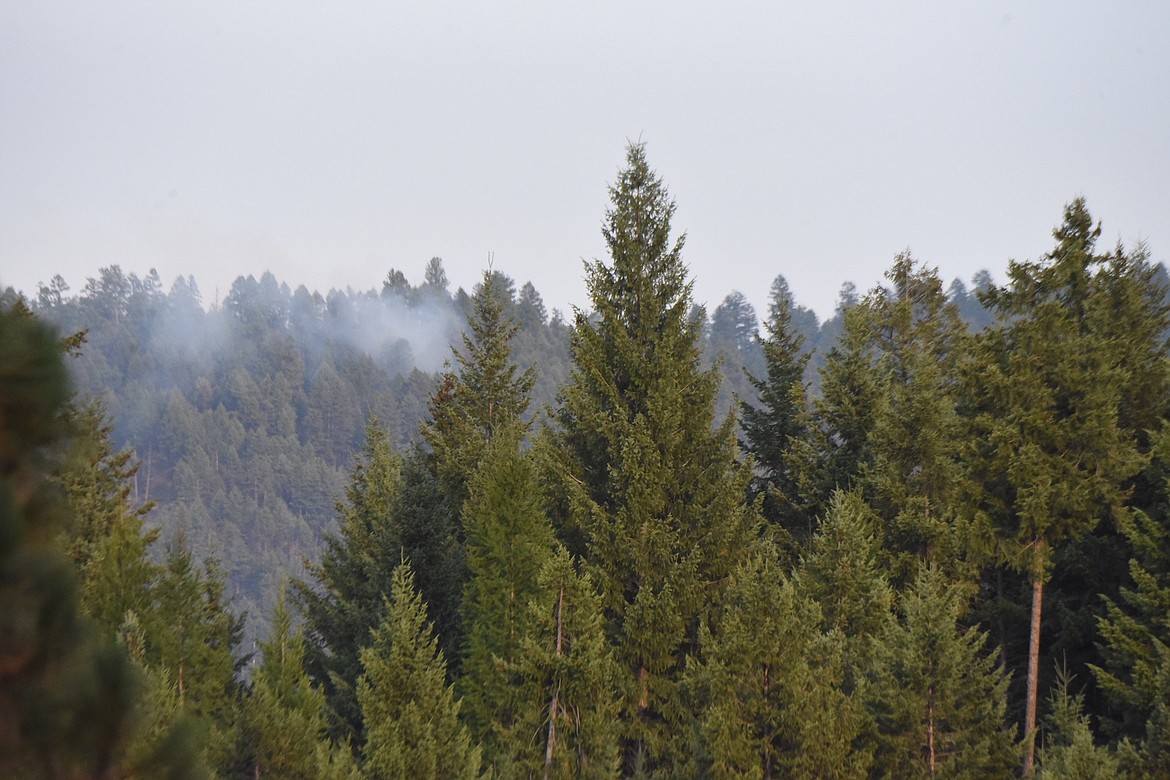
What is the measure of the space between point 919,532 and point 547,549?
32.9 ft

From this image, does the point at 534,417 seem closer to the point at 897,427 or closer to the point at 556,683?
the point at 897,427

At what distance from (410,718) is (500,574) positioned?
629cm

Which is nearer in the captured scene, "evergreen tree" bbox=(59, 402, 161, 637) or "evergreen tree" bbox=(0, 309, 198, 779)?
"evergreen tree" bbox=(0, 309, 198, 779)

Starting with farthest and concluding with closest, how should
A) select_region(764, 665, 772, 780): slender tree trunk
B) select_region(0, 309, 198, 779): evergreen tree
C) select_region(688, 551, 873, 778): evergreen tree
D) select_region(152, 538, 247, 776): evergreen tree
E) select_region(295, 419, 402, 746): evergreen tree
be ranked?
select_region(295, 419, 402, 746): evergreen tree
select_region(152, 538, 247, 776): evergreen tree
select_region(764, 665, 772, 780): slender tree trunk
select_region(688, 551, 873, 778): evergreen tree
select_region(0, 309, 198, 779): evergreen tree

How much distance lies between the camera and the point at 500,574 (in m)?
19.3

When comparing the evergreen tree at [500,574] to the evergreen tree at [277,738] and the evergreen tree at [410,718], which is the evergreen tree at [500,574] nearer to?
the evergreen tree at [277,738]

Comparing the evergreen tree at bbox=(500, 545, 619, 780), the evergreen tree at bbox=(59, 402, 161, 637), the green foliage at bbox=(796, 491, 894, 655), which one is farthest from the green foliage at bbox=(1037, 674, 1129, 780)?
the evergreen tree at bbox=(59, 402, 161, 637)

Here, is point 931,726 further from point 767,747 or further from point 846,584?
point 846,584

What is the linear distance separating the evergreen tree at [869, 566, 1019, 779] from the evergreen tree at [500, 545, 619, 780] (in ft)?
16.5

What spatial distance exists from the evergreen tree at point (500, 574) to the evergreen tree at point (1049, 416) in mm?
10911

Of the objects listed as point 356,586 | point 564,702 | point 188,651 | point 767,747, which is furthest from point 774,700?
point 356,586

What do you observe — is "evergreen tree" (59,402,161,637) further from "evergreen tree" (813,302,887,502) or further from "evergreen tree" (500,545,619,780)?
"evergreen tree" (813,302,887,502)

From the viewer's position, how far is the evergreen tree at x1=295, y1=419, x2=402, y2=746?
80.0 ft

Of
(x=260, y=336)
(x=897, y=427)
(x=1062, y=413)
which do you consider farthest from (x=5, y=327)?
(x=260, y=336)
